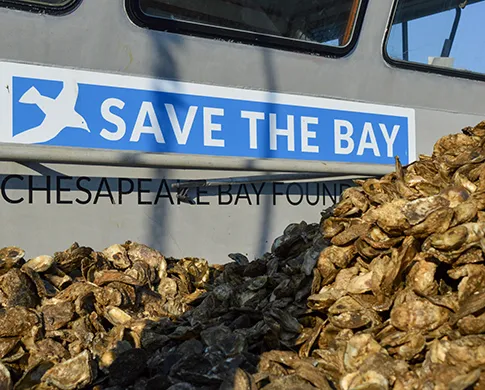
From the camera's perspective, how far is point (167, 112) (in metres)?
2.78

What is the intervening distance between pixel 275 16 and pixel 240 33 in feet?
0.71

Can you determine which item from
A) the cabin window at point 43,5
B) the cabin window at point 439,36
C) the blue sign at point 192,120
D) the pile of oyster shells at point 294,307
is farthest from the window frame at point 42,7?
the cabin window at point 439,36

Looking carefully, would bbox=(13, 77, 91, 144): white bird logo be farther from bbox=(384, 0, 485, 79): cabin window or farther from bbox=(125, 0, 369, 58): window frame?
bbox=(384, 0, 485, 79): cabin window

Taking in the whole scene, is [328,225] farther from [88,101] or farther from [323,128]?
[88,101]

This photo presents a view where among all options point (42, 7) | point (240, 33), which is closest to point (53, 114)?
point (42, 7)

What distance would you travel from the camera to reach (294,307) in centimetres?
237

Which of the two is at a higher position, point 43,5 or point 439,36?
point 439,36

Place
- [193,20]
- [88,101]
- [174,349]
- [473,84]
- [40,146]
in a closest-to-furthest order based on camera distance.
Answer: [174,349]
[40,146]
[88,101]
[193,20]
[473,84]

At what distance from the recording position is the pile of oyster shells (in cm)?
195

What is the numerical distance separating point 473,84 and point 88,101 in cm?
210

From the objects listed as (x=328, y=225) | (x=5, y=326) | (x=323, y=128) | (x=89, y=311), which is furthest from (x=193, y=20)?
(x=5, y=326)

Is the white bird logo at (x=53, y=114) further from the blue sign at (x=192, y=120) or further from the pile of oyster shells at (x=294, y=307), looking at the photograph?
the pile of oyster shells at (x=294, y=307)

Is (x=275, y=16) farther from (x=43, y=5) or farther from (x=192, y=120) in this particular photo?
(x=43, y=5)

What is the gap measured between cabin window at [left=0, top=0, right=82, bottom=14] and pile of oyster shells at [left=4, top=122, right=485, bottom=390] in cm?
92
